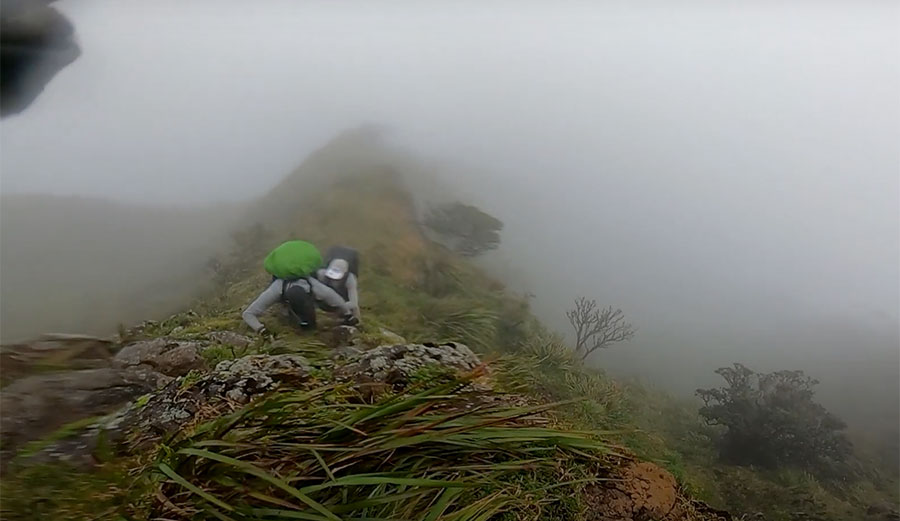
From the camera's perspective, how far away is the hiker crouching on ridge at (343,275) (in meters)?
1.24

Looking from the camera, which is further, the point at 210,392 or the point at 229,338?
the point at 229,338

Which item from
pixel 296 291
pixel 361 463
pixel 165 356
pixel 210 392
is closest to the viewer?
pixel 361 463

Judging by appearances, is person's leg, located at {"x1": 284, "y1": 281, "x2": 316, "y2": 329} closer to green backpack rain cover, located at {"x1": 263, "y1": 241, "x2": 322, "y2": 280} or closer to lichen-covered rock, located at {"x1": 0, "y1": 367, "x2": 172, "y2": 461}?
green backpack rain cover, located at {"x1": 263, "y1": 241, "x2": 322, "y2": 280}

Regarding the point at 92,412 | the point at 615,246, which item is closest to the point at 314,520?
the point at 92,412

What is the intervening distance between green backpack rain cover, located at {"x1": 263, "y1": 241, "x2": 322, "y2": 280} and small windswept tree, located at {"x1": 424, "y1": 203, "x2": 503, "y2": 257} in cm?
25

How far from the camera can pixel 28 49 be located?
136cm

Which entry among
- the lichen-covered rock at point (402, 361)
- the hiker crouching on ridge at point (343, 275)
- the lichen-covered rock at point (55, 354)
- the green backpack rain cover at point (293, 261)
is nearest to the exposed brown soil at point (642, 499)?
the lichen-covered rock at point (402, 361)

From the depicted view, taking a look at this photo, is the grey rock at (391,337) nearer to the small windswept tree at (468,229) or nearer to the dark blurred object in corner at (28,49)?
the small windswept tree at (468,229)

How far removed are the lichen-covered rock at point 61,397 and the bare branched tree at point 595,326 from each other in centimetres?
72

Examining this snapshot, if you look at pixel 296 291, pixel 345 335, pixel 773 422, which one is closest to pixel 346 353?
pixel 345 335

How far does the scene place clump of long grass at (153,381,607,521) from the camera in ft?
2.82

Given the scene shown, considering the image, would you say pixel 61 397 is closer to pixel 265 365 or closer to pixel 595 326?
pixel 265 365

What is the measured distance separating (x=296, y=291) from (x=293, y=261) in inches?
2.4

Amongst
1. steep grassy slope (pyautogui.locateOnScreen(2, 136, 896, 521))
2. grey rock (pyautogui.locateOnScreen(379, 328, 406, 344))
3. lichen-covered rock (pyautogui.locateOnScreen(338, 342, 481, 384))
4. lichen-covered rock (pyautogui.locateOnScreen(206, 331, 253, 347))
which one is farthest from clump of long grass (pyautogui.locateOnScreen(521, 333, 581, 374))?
lichen-covered rock (pyautogui.locateOnScreen(206, 331, 253, 347))
